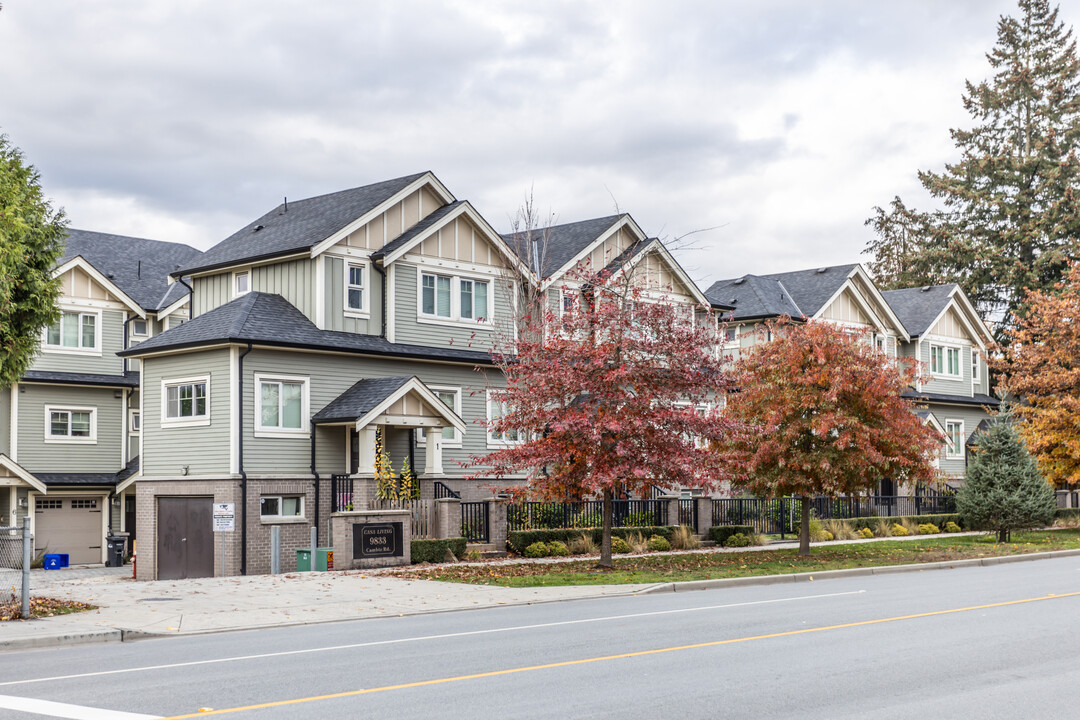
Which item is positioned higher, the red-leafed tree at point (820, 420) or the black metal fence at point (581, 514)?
the red-leafed tree at point (820, 420)

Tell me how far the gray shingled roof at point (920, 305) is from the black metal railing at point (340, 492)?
29.1 m

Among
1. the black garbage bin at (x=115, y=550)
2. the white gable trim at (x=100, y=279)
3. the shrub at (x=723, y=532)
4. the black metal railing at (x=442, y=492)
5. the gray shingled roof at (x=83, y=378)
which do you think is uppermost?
the white gable trim at (x=100, y=279)

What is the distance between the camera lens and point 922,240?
70000mm

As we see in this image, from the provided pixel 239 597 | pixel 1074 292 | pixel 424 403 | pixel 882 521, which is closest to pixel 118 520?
pixel 424 403

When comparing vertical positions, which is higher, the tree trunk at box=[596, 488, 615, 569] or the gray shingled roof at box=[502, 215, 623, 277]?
the gray shingled roof at box=[502, 215, 623, 277]

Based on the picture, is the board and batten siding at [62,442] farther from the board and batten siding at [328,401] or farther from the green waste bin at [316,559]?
the green waste bin at [316,559]

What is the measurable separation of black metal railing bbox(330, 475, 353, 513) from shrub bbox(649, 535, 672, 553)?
799 cm

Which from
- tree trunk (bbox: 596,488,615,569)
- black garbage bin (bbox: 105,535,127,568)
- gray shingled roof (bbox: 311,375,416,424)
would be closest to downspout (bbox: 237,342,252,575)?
gray shingled roof (bbox: 311,375,416,424)

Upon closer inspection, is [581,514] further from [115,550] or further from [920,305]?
[920,305]

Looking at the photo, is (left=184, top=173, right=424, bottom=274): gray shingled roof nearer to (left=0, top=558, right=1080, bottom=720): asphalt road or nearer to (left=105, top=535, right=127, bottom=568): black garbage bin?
(left=105, top=535, right=127, bottom=568): black garbage bin

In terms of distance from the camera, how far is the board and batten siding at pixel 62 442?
38.6 m

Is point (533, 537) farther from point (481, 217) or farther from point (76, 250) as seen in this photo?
point (76, 250)

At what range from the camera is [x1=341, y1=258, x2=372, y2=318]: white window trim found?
101 ft

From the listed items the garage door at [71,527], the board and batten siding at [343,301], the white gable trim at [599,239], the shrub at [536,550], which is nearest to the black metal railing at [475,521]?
the shrub at [536,550]
